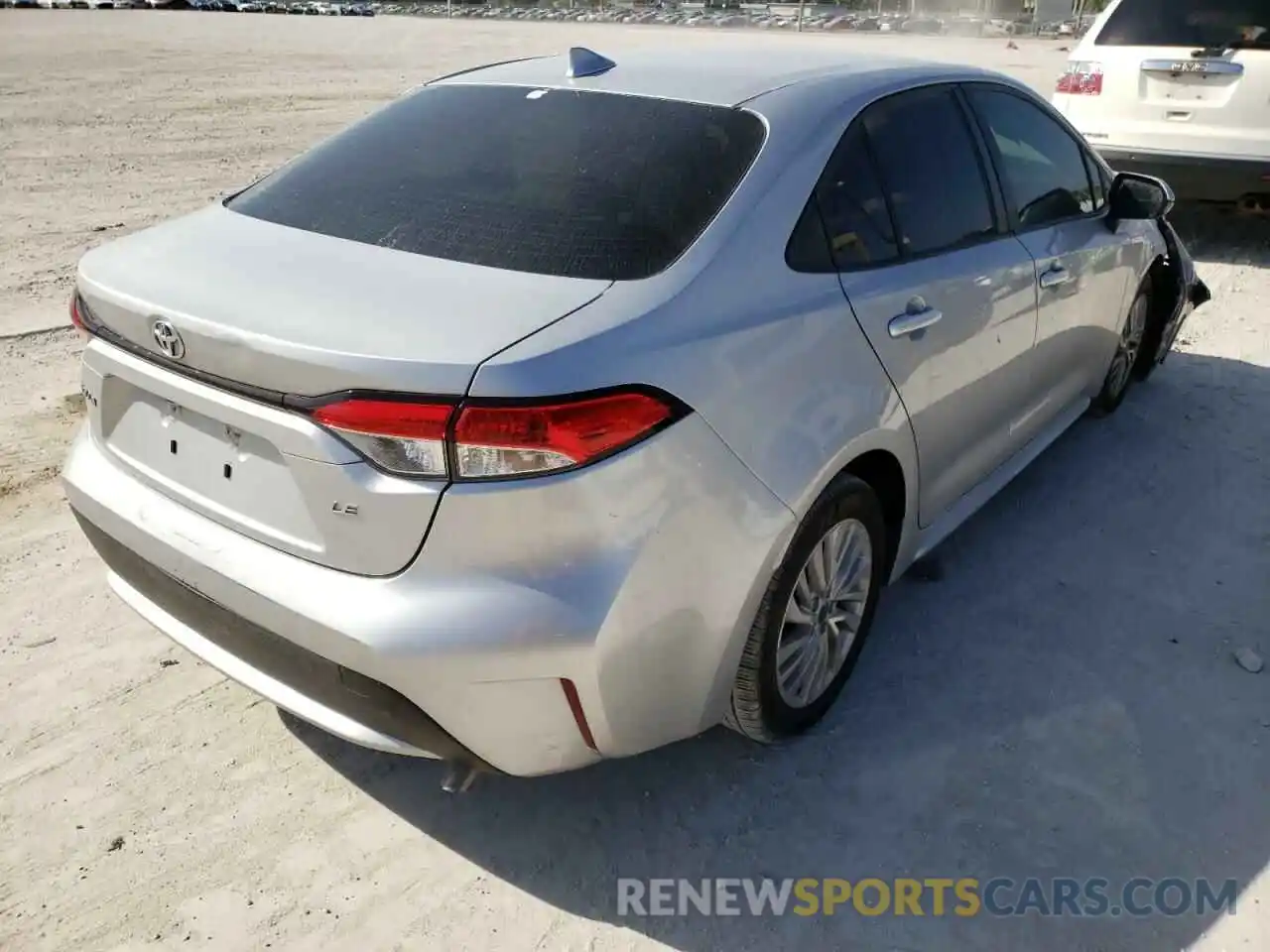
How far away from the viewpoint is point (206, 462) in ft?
7.47

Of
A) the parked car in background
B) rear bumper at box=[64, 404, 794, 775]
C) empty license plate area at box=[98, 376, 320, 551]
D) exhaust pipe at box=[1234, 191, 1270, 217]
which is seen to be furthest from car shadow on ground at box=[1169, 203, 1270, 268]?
the parked car in background

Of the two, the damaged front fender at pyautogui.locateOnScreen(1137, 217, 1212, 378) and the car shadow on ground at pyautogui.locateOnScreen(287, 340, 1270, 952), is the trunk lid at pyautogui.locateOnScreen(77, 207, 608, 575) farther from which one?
the damaged front fender at pyautogui.locateOnScreen(1137, 217, 1212, 378)

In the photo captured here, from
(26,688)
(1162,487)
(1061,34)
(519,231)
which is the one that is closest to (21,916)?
(26,688)

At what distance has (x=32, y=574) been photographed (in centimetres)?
355

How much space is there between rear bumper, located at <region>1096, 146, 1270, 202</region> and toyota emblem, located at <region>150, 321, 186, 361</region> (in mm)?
6967

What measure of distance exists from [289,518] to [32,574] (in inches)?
77.1

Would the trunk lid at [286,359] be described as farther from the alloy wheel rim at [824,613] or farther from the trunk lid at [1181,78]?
the trunk lid at [1181,78]

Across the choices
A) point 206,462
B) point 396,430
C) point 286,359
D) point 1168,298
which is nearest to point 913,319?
point 396,430

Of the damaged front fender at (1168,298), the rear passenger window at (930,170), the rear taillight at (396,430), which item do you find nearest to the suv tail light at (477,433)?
the rear taillight at (396,430)

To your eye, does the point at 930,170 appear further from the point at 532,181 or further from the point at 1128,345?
the point at 1128,345

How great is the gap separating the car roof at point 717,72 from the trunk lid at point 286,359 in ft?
2.95

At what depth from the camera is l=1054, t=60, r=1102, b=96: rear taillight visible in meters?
7.45

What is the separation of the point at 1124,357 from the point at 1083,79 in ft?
12.0

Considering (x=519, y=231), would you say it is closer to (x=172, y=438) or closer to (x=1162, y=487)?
(x=172, y=438)
